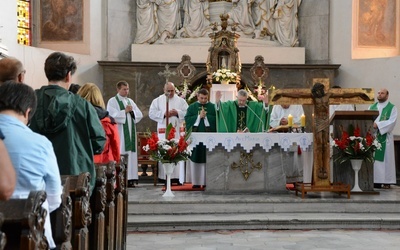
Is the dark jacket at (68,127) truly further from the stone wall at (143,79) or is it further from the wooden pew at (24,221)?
the stone wall at (143,79)

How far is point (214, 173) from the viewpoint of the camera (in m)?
A: 10.1

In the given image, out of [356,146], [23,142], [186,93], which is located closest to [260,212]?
[356,146]

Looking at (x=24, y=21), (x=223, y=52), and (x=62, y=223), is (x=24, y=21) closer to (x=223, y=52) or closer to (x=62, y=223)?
(x=223, y=52)

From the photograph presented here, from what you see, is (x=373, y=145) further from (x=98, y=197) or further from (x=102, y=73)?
(x=102, y=73)

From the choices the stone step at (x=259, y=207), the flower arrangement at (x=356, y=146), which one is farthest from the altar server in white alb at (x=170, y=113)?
the flower arrangement at (x=356, y=146)

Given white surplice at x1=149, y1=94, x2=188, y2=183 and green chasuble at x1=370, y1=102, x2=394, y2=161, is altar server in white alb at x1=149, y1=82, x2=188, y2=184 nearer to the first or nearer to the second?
white surplice at x1=149, y1=94, x2=188, y2=183

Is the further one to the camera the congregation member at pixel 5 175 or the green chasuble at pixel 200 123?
the green chasuble at pixel 200 123

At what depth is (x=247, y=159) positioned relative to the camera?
10086 millimetres

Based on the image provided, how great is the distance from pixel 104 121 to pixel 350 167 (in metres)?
4.94

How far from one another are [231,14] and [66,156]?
11700 millimetres

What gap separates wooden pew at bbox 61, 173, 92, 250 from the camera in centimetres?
388

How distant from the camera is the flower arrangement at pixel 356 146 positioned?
9.79 meters

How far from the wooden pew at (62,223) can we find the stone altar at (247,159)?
6.37m

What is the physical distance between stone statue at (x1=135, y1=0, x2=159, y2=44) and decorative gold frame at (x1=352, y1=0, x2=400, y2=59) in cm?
455
